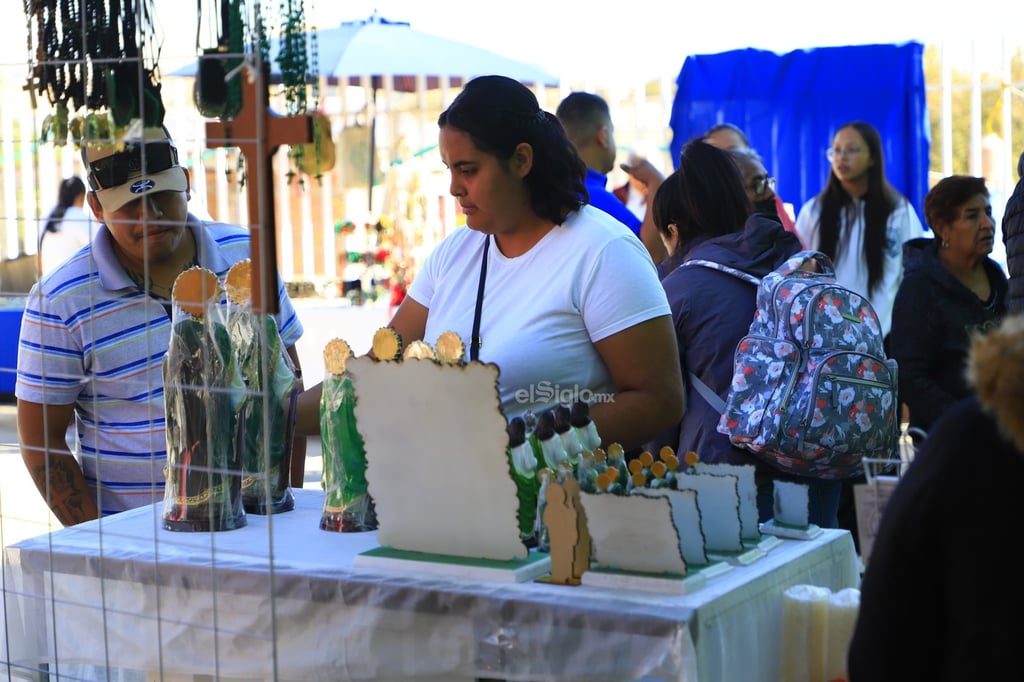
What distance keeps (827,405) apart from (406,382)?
1239mm

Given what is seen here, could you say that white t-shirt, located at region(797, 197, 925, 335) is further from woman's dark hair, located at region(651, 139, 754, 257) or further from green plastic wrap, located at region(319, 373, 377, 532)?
green plastic wrap, located at region(319, 373, 377, 532)

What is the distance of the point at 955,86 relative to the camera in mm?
5758

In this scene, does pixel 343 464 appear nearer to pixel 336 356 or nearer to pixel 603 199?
pixel 336 356

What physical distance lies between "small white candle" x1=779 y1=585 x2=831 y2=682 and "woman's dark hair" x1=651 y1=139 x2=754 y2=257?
1.58 m

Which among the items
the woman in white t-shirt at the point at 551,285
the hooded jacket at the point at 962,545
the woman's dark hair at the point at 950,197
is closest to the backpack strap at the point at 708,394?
the woman in white t-shirt at the point at 551,285

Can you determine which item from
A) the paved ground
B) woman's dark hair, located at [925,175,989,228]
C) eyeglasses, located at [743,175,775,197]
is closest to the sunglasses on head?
eyeglasses, located at [743,175,775,197]

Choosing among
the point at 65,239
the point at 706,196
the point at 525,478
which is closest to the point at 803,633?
the point at 525,478

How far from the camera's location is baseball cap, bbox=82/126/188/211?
85.3 inches

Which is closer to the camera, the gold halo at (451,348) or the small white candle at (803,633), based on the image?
the small white candle at (803,633)

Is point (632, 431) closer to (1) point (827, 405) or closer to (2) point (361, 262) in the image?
(1) point (827, 405)

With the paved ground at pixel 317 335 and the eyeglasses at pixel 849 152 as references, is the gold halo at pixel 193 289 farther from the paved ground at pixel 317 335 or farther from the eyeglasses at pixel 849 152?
the paved ground at pixel 317 335

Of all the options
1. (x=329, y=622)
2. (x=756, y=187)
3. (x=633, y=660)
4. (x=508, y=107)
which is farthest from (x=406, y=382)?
(x=756, y=187)

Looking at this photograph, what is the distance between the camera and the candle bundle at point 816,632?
157 centimetres

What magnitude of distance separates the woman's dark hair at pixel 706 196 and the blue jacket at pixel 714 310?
0.09 metres
